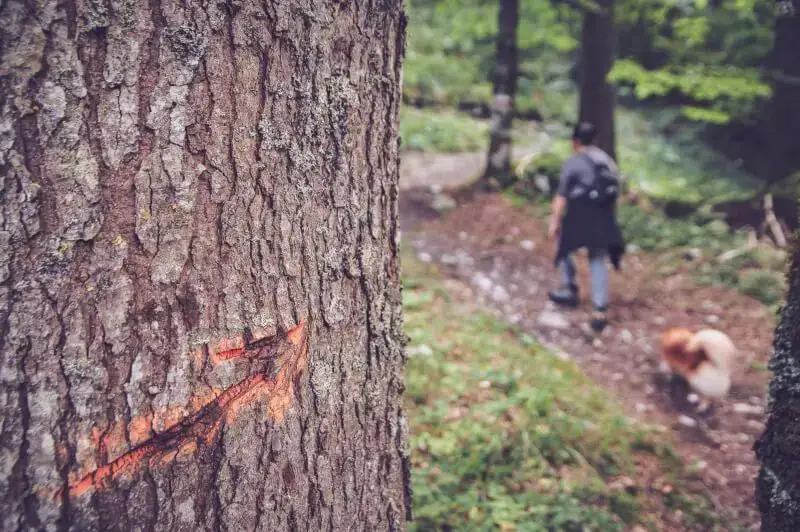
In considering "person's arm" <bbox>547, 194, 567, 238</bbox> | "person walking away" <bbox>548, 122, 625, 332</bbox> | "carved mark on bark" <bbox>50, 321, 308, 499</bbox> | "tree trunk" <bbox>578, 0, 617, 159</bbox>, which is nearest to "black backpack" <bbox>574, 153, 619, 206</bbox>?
"person walking away" <bbox>548, 122, 625, 332</bbox>

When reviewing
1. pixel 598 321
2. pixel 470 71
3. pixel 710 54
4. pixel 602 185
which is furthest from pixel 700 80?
pixel 470 71

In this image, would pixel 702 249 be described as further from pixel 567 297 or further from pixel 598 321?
pixel 598 321

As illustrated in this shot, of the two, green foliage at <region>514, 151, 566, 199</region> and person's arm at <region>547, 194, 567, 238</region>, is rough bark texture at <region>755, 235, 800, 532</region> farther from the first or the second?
green foliage at <region>514, 151, 566, 199</region>

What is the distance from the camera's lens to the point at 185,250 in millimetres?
1103

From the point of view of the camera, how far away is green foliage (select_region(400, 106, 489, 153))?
1084 centimetres

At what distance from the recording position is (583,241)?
5.36 metres

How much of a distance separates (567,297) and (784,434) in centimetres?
426

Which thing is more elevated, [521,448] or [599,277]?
[599,277]

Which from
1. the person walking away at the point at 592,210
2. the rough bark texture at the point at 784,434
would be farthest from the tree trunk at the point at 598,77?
the rough bark texture at the point at 784,434

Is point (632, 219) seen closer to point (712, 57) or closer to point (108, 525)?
point (712, 57)

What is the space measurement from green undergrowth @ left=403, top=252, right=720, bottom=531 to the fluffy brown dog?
0.70m

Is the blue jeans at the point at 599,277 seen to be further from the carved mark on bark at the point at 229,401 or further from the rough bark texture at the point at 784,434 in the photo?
the carved mark on bark at the point at 229,401

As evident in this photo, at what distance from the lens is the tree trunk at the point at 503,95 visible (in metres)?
7.98

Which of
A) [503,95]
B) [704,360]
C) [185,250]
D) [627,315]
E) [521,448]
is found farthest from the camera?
[503,95]
